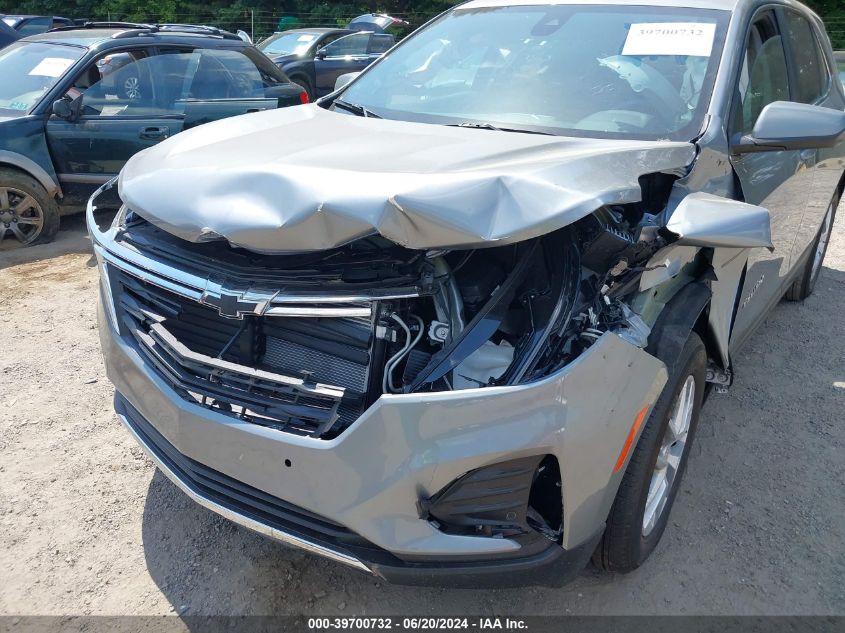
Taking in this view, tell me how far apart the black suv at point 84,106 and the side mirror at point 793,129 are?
485cm

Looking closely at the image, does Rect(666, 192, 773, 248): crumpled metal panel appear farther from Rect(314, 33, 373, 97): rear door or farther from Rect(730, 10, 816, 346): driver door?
Rect(314, 33, 373, 97): rear door

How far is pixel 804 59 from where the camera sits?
155 inches

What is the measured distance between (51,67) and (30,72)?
0.64 ft

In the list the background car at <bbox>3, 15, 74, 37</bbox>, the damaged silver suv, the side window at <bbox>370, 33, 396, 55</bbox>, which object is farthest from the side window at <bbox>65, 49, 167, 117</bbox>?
the side window at <bbox>370, 33, 396, 55</bbox>

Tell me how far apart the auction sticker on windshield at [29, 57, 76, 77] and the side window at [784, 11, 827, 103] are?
530cm

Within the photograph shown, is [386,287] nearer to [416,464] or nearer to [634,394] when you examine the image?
[416,464]

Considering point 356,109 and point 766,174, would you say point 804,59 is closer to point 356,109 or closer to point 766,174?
point 766,174

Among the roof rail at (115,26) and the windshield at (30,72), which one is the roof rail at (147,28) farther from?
the windshield at (30,72)

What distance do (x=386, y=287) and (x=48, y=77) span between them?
5.25 metres

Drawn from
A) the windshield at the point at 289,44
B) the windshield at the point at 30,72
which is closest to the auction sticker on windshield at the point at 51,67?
the windshield at the point at 30,72

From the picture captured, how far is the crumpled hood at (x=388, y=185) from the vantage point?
1854mm

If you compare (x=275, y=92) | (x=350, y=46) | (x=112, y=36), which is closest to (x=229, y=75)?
(x=275, y=92)

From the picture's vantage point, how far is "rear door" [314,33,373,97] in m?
11.9

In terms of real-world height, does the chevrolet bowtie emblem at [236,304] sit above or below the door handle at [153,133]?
above
